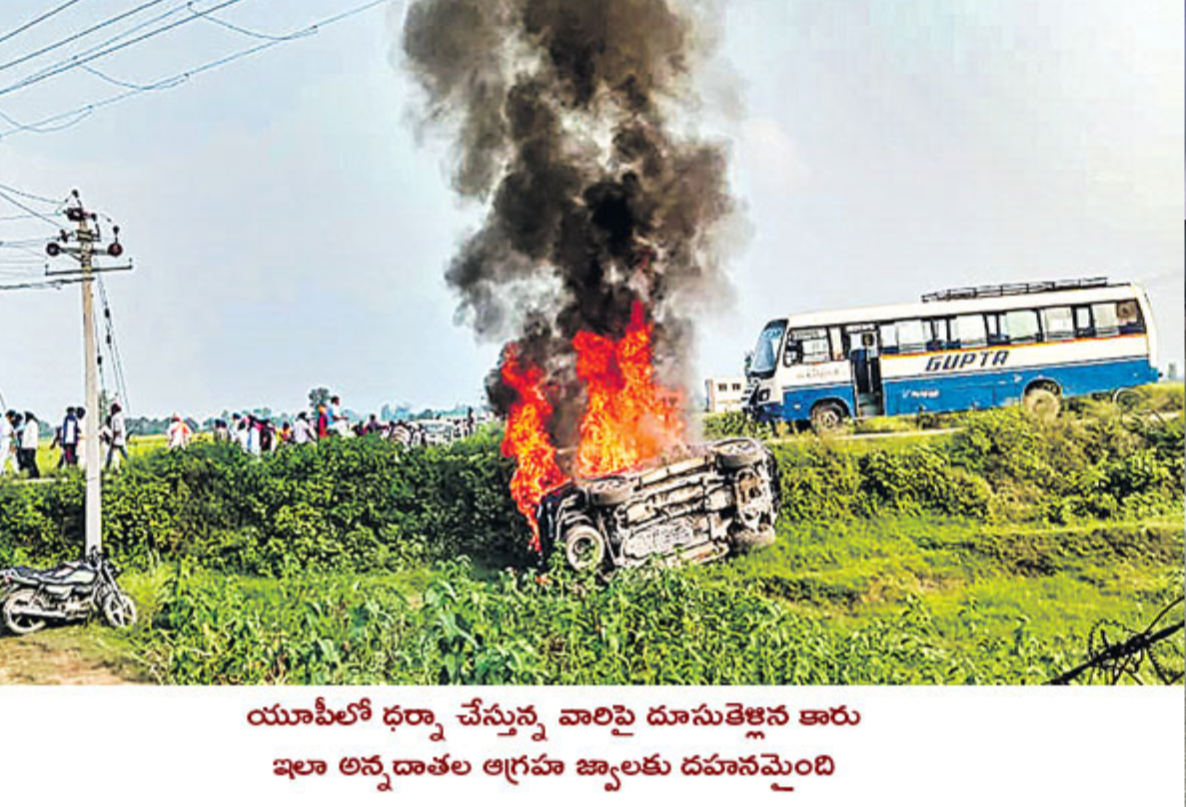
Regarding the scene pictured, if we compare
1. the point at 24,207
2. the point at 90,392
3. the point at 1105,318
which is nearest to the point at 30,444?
the point at 90,392

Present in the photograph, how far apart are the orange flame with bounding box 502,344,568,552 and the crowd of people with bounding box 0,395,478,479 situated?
0.94ft

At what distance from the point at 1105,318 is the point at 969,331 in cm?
52

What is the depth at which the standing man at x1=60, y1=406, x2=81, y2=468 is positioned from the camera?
5180 millimetres

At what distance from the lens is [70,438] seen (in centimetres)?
520

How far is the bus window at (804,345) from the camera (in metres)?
4.71

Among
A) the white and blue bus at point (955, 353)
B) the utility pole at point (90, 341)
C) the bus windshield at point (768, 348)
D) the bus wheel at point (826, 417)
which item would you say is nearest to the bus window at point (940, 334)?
the white and blue bus at point (955, 353)

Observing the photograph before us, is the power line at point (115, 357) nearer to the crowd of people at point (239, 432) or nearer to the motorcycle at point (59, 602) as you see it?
the crowd of people at point (239, 432)

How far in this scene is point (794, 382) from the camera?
4.77 metres

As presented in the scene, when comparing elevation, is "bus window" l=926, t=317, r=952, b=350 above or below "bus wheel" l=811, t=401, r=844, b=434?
above

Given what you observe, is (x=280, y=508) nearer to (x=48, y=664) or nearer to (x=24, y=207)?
(x=48, y=664)

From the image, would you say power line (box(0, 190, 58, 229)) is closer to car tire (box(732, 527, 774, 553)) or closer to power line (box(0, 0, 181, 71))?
power line (box(0, 0, 181, 71))

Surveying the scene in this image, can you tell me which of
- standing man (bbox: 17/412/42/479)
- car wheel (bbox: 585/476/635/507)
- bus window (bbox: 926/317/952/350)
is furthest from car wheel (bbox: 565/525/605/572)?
standing man (bbox: 17/412/42/479)
